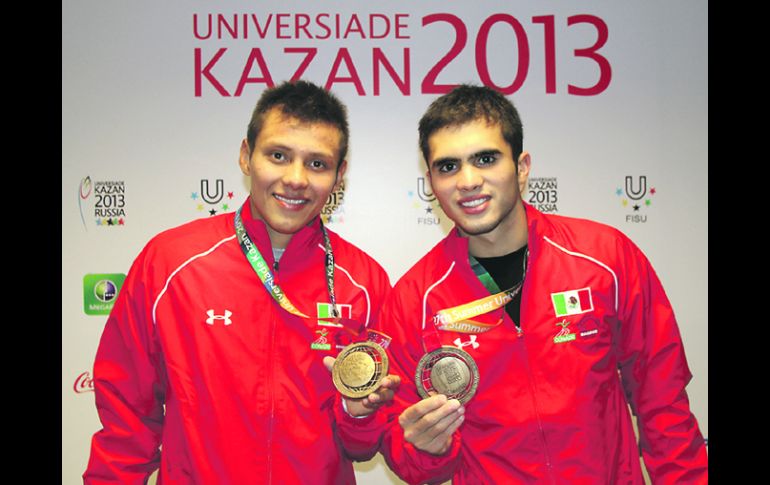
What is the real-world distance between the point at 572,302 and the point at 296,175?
123 centimetres

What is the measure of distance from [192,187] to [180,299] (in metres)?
1.46

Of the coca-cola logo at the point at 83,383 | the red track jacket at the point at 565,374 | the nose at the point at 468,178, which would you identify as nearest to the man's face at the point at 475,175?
the nose at the point at 468,178

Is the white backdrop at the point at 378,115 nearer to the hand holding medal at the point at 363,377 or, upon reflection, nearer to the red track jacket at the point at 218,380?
the red track jacket at the point at 218,380

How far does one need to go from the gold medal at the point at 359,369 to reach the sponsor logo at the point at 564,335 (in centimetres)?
69

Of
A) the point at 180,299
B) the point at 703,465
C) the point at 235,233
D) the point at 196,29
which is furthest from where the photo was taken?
the point at 196,29

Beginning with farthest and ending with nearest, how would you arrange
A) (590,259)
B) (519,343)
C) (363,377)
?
(590,259), (519,343), (363,377)

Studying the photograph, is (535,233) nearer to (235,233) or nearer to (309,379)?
(309,379)

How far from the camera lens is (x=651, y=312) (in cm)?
232

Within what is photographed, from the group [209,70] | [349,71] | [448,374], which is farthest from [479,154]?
[209,70]

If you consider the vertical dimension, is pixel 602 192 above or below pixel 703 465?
above

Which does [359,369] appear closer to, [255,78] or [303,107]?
[303,107]

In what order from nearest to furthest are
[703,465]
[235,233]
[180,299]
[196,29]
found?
1. [703,465]
2. [180,299]
3. [235,233]
4. [196,29]

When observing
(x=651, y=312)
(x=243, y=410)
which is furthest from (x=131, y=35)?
(x=651, y=312)

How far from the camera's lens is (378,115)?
→ 141 inches
